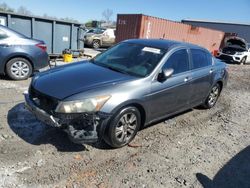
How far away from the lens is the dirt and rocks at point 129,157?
3439 mm

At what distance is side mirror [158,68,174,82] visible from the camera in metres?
4.41

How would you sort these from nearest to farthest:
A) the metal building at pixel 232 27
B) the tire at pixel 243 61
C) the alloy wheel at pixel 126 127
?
1. the alloy wheel at pixel 126 127
2. the tire at pixel 243 61
3. the metal building at pixel 232 27

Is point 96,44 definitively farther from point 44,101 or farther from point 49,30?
point 44,101

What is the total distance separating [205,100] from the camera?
20.9 ft

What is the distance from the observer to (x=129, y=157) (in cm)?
403

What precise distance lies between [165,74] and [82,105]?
151cm

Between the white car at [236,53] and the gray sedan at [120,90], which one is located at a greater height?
the gray sedan at [120,90]

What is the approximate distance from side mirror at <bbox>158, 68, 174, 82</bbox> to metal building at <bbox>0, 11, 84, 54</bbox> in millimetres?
6928

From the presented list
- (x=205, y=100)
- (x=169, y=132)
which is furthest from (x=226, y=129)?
(x=169, y=132)

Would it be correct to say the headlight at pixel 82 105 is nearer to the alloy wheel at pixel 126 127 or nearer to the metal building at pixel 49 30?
the alloy wheel at pixel 126 127

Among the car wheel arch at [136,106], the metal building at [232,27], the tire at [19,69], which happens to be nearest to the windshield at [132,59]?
the car wheel arch at [136,106]

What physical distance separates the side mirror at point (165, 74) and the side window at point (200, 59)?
3.87 ft

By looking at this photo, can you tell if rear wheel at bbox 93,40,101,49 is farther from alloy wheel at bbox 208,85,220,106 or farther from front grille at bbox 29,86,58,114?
front grille at bbox 29,86,58,114

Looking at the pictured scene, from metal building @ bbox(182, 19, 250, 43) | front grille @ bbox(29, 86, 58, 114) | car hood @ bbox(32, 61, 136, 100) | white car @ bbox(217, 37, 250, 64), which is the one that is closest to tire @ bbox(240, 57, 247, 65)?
white car @ bbox(217, 37, 250, 64)
